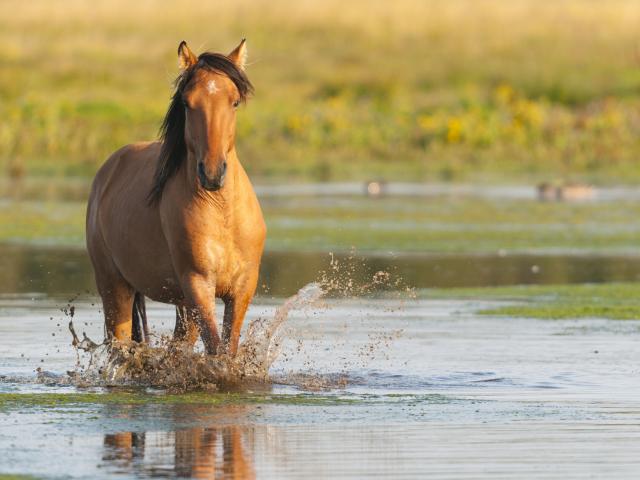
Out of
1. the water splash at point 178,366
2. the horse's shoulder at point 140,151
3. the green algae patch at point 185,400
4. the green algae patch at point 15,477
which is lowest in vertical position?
the green algae patch at point 15,477

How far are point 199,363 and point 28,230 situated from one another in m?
11.4

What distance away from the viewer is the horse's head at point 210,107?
940 centimetres

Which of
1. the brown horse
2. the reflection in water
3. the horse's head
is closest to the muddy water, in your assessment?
the brown horse

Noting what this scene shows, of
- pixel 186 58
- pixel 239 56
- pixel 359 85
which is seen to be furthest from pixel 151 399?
pixel 359 85

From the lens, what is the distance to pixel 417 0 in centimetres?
5700

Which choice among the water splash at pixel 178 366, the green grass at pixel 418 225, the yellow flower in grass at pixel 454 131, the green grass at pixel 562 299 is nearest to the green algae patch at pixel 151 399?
the water splash at pixel 178 366

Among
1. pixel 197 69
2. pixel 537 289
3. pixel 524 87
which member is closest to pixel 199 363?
pixel 197 69

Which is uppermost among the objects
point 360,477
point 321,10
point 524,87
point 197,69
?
point 321,10

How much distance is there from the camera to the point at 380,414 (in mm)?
8922

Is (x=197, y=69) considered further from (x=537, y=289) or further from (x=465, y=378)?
(x=537, y=289)

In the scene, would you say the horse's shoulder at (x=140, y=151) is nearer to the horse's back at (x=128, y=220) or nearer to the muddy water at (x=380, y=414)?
the horse's back at (x=128, y=220)

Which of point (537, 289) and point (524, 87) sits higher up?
point (524, 87)

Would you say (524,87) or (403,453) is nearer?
(403,453)

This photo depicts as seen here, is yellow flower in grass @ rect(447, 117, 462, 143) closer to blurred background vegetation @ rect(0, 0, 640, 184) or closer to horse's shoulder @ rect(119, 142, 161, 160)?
blurred background vegetation @ rect(0, 0, 640, 184)
